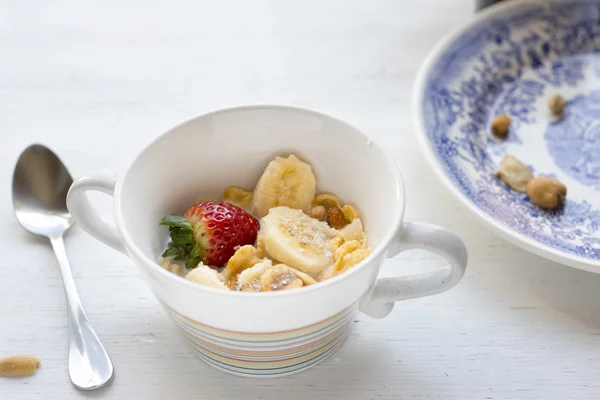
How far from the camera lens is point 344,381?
730 millimetres

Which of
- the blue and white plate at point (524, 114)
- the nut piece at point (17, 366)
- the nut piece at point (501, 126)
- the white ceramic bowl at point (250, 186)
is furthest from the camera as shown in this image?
the nut piece at point (501, 126)

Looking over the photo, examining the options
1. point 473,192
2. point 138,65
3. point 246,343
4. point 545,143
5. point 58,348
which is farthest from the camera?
point 138,65

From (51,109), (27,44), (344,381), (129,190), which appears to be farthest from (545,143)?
(27,44)

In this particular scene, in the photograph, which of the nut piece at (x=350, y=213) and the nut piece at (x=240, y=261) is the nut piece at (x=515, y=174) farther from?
the nut piece at (x=240, y=261)

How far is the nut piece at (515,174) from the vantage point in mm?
938

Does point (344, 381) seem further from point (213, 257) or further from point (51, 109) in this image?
point (51, 109)

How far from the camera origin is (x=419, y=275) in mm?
717

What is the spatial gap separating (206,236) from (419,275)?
22 cm

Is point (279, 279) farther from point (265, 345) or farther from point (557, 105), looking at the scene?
point (557, 105)

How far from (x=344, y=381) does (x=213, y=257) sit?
0.18 metres

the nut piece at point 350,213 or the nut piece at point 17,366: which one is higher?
the nut piece at point 350,213

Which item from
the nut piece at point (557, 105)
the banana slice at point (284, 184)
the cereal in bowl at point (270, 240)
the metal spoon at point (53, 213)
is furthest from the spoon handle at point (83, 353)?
the nut piece at point (557, 105)

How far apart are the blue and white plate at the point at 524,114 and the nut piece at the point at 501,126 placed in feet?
0.04

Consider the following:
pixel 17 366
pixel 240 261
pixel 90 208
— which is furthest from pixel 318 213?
pixel 17 366
